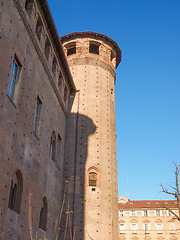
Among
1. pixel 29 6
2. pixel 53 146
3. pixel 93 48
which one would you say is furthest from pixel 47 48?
pixel 93 48

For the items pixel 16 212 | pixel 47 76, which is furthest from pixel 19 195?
pixel 47 76

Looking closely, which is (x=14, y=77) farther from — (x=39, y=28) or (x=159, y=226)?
(x=159, y=226)

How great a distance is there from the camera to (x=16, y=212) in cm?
1104

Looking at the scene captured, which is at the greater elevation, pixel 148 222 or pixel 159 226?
pixel 148 222

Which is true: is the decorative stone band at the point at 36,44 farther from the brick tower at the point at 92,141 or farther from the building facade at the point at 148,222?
the building facade at the point at 148,222

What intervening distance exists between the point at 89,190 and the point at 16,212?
294 inches

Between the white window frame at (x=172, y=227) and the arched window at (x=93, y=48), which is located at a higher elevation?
the arched window at (x=93, y=48)

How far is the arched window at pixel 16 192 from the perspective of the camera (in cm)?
1101

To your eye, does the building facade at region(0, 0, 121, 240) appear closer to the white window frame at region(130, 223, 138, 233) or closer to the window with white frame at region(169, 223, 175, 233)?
the white window frame at region(130, 223, 138, 233)

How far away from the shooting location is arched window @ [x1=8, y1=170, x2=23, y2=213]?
1101 centimetres

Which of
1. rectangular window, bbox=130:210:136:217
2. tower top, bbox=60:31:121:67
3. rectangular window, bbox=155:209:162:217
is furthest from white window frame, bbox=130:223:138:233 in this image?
tower top, bbox=60:31:121:67

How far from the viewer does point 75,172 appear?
18500mm

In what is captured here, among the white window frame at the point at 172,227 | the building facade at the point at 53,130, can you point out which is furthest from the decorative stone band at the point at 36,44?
the white window frame at the point at 172,227

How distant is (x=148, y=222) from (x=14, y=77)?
129 feet
